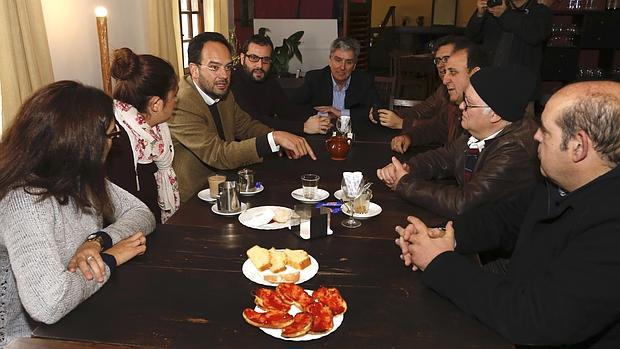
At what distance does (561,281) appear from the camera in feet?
4.09

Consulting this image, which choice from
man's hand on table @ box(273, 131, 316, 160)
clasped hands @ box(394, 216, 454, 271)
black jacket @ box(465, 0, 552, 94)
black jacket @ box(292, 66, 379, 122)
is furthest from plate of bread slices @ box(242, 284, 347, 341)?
black jacket @ box(465, 0, 552, 94)

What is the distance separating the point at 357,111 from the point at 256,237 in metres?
2.29

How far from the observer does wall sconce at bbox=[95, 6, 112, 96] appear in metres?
3.71

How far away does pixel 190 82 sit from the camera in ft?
9.36

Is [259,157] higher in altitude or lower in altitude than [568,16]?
lower

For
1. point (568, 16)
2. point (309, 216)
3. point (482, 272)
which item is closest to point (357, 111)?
point (309, 216)

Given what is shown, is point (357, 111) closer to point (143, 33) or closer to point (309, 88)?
point (309, 88)

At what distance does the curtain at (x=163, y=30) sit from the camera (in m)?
4.75

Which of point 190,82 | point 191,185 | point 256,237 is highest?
point 190,82

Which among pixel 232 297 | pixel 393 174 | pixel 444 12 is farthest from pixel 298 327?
pixel 444 12

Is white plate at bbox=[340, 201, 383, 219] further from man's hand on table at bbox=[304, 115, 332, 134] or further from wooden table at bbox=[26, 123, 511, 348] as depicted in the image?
man's hand on table at bbox=[304, 115, 332, 134]

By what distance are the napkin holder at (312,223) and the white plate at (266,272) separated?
202mm

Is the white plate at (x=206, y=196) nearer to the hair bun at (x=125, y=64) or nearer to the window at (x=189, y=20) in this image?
the hair bun at (x=125, y=64)

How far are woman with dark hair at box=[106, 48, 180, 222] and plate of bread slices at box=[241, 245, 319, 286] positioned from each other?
1.06 m
